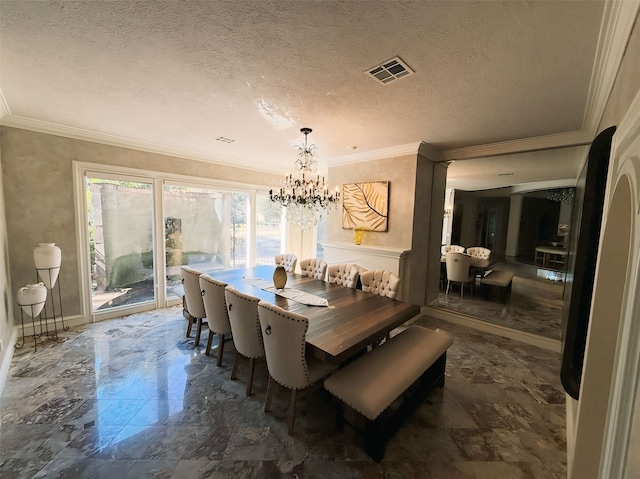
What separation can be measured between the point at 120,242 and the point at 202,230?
1.31 m

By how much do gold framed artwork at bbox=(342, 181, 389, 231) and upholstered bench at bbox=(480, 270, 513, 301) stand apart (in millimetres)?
2191

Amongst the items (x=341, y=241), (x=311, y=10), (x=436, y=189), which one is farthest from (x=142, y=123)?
(x=436, y=189)

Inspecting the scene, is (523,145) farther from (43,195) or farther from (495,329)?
(43,195)

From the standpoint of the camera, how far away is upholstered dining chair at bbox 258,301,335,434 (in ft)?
5.87

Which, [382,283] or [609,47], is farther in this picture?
[382,283]

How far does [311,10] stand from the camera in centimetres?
137

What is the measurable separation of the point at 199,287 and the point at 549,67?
3689mm

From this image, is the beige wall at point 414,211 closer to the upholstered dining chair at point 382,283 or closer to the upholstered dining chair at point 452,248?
the upholstered dining chair at point 452,248

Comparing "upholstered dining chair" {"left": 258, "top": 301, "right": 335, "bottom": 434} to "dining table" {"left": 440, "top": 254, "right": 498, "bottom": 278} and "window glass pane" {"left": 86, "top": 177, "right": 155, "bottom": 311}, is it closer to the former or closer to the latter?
"window glass pane" {"left": 86, "top": 177, "right": 155, "bottom": 311}

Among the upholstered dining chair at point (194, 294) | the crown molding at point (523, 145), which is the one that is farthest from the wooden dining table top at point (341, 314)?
the crown molding at point (523, 145)

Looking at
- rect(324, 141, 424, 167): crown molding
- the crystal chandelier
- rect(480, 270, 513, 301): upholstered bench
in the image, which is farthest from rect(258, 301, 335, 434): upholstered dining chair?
the crystal chandelier

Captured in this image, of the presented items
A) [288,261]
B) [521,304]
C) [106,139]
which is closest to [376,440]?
[288,261]

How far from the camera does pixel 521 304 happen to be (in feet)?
13.9

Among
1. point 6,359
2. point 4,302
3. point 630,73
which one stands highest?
point 630,73
